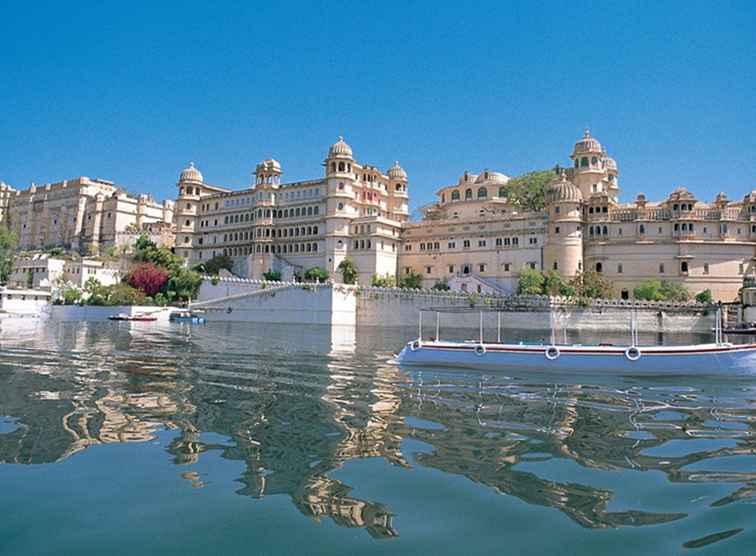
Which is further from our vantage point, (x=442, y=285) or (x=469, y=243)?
(x=469, y=243)

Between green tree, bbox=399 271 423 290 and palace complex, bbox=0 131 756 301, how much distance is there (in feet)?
3.02

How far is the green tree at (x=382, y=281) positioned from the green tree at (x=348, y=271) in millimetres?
1852

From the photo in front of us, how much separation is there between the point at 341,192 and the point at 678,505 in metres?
58.1

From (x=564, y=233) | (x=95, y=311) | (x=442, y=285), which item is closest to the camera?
(x=564, y=233)

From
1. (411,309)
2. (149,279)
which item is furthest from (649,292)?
(149,279)

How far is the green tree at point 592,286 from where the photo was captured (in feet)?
172

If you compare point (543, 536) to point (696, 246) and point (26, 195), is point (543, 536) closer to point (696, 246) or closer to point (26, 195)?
point (696, 246)

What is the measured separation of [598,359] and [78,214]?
9806 cm

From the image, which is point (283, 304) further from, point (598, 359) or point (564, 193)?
point (598, 359)

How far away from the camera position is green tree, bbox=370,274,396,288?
5828 cm

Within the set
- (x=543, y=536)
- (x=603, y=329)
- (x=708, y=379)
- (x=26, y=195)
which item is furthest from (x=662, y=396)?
(x=26, y=195)

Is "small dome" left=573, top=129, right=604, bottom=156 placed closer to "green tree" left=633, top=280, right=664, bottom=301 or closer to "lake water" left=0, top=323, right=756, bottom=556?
"green tree" left=633, top=280, right=664, bottom=301

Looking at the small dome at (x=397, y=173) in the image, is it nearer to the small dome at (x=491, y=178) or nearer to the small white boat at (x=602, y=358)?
the small dome at (x=491, y=178)

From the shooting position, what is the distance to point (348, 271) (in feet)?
197
